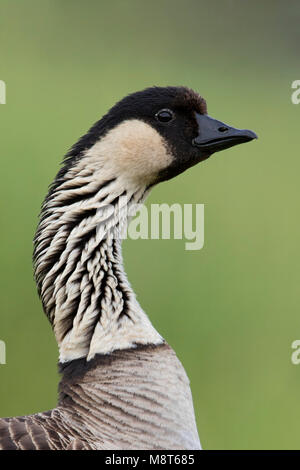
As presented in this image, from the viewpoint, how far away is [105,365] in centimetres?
207

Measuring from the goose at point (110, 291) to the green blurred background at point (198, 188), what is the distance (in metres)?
1.95

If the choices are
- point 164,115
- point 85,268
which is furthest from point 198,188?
point 85,268

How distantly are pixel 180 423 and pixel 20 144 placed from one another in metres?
3.11

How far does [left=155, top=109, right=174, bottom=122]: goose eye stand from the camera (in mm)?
2391

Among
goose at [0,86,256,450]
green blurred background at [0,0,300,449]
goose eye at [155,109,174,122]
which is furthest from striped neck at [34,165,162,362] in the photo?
green blurred background at [0,0,300,449]

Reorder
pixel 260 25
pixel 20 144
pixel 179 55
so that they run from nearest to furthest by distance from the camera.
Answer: pixel 20 144
pixel 179 55
pixel 260 25

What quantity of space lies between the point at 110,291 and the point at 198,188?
10.1 feet

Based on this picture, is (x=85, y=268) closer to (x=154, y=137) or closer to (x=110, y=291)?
(x=110, y=291)

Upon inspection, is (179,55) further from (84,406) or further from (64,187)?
(84,406)

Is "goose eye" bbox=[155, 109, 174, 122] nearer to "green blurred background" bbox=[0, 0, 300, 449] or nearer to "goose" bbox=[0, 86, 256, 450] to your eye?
"goose" bbox=[0, 86, 256, 450]

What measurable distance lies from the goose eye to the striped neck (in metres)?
0.26

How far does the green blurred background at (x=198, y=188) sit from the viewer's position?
4254 mm

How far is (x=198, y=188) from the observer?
5227 mm

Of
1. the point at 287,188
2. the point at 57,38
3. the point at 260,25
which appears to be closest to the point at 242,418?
the point at 287,188
